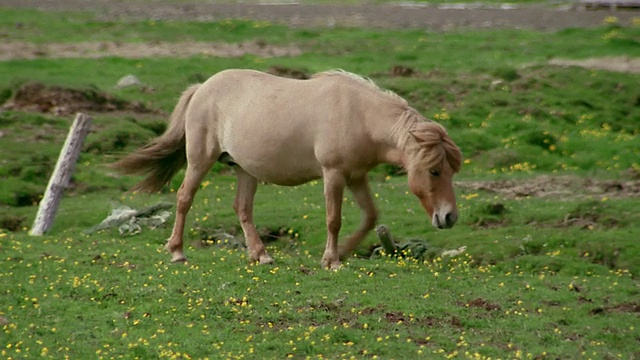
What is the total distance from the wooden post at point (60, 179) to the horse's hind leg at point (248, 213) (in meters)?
4.28

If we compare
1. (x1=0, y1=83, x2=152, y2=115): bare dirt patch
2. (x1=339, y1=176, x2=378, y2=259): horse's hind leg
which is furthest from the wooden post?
(x1=0, y1=83, x2=152, y2=115): bare dirt patch

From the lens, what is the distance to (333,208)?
15.2 m

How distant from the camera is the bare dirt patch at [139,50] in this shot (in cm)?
3456

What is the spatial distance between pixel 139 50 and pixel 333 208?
21.7m

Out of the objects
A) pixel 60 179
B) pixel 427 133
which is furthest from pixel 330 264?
pixel 60 179

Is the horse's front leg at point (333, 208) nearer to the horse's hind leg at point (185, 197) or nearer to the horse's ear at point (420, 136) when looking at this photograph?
the horse's ear at point (420, 136)

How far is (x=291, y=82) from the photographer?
619 inches

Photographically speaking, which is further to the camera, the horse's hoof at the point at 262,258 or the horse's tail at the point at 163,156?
the horse's tail at the point at 163,156

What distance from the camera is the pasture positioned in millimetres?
12484

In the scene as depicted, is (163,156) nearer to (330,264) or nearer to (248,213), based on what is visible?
(248,213)

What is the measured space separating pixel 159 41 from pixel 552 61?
11.9 meters

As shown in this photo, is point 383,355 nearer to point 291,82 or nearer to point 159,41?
point 291,82

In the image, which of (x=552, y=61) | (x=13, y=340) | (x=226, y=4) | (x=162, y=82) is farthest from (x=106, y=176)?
(x=226, y=4)

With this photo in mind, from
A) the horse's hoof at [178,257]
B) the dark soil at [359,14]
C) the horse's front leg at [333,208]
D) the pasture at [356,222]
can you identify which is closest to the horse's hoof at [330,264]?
the horse's front leg at [333,208]
